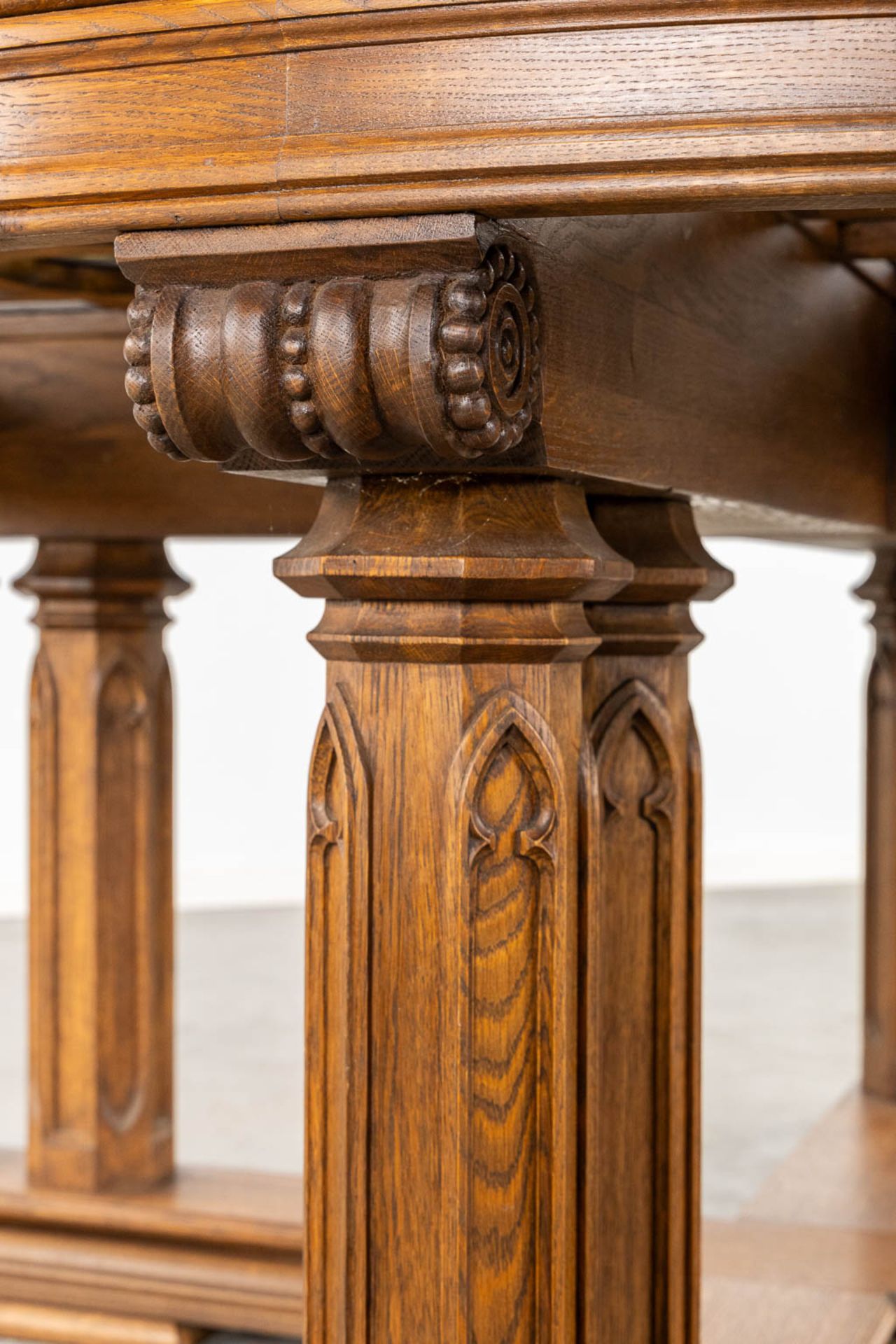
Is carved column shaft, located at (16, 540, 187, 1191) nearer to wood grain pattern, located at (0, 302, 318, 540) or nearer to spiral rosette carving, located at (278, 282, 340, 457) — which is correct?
wood grain pattern, located at (0, 302, 318, 540)

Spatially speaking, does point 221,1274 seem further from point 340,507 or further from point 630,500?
point 340,507

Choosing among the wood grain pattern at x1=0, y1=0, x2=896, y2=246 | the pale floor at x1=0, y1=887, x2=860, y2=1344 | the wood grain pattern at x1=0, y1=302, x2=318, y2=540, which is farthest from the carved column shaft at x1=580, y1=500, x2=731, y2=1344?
the pale floor at x1=0, y1=887, x2=860, y2=1344

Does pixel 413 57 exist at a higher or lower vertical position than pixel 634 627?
higher

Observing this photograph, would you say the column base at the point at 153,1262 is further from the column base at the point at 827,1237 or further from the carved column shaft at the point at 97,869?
the column base at the point at 827,1237

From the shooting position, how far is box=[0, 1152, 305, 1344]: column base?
189 cm

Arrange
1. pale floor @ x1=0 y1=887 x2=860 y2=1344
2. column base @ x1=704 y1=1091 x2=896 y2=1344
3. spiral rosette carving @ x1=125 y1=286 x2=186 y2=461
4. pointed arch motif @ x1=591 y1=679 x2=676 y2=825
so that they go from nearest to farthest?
spiral rosette carving @ x1=125 y1=286 x2=186 y2=461
pointed arch motif @ x1=591 y1=679 x2=676 y2=825
column base @ x1=704 y1=1091 x2=896 y2=1344
pale floor @ x1=0 y1=887 x2=860 y2=1344

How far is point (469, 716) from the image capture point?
0.87m

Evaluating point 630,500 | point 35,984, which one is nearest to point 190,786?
Result: point 35,984

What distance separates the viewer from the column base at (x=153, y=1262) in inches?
74.4

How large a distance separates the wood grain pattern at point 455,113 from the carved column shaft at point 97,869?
4.00ft

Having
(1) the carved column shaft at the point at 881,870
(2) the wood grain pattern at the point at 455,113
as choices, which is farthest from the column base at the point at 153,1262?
(2) the wood grain pattern at the point at 455,113

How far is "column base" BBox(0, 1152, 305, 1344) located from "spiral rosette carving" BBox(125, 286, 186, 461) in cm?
125

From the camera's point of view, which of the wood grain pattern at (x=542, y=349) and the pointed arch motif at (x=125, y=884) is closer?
the wood grain pattern at (x=542, y=349)

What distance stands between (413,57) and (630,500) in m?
0.43
